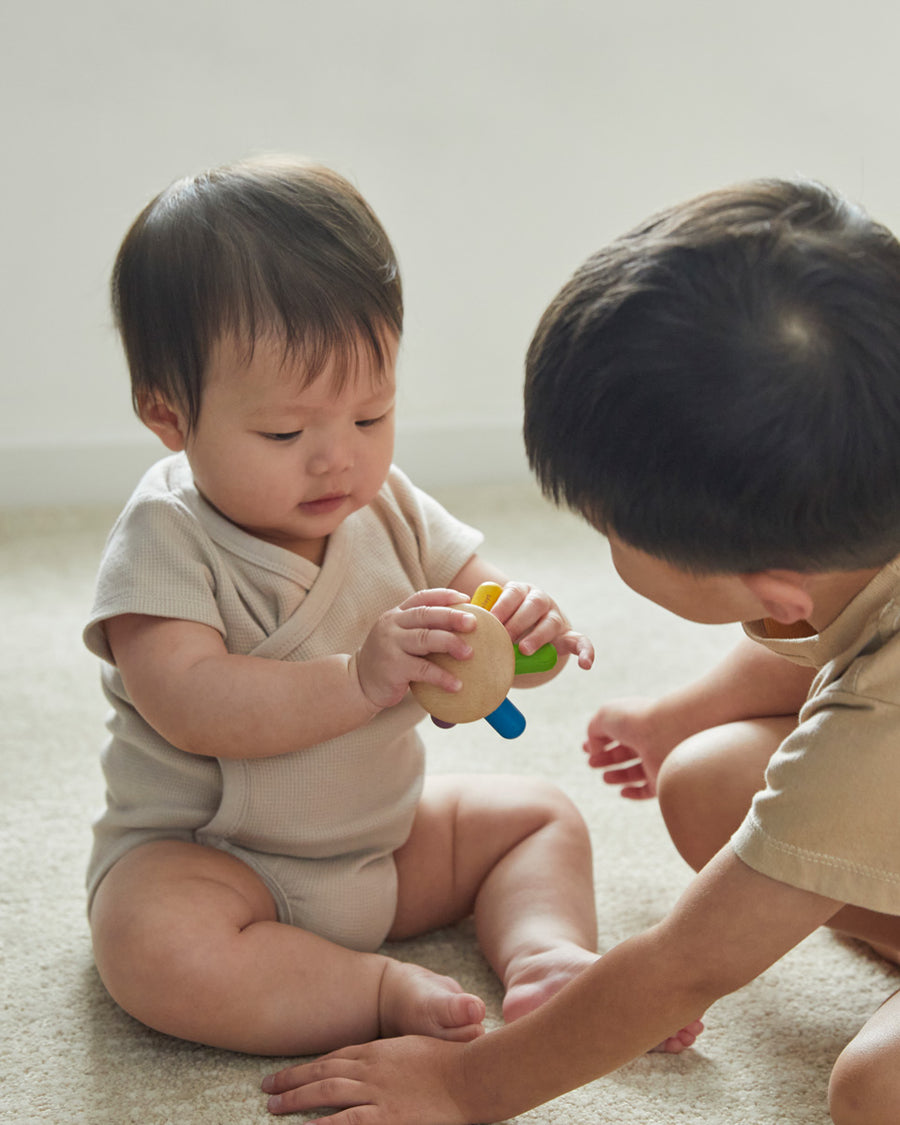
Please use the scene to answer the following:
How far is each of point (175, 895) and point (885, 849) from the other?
0.40 m

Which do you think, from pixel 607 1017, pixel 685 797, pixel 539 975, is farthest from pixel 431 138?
pixel 607 1017

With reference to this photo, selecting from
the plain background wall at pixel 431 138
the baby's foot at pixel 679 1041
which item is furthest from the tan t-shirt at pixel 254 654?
the plain background wall at pixel 431 138

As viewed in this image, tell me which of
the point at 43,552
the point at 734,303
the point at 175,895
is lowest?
the point at 43,552

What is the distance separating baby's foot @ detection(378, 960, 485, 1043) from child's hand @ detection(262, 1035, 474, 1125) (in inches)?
1.0

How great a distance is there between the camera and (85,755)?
1.10 m

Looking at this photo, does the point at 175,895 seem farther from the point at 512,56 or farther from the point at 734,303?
the point at 512,56

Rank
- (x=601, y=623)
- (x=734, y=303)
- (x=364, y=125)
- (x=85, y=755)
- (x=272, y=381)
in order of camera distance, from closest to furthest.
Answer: (x=734, y=303) < (x=272, y=381) < (x=85, y=755) < (x=601, y=623) < (x=364, y=125)

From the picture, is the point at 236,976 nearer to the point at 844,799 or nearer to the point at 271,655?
the point at 271,655

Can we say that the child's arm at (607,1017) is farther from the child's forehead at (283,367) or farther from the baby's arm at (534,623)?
the child's forehead at (283,367)

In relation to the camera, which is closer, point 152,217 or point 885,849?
point 885,849

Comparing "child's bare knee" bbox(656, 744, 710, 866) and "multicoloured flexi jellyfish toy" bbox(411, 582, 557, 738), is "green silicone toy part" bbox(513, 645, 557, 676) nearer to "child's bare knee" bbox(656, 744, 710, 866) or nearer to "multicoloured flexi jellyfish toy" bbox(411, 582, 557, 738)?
"multicoloured flexi jellyfish toy" bbox(411, 582, 557, 738)

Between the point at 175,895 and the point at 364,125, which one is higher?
the point at 364,125

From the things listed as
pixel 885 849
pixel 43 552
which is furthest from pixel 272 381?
pixel 43 552

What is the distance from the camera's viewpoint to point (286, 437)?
29.8 inches
